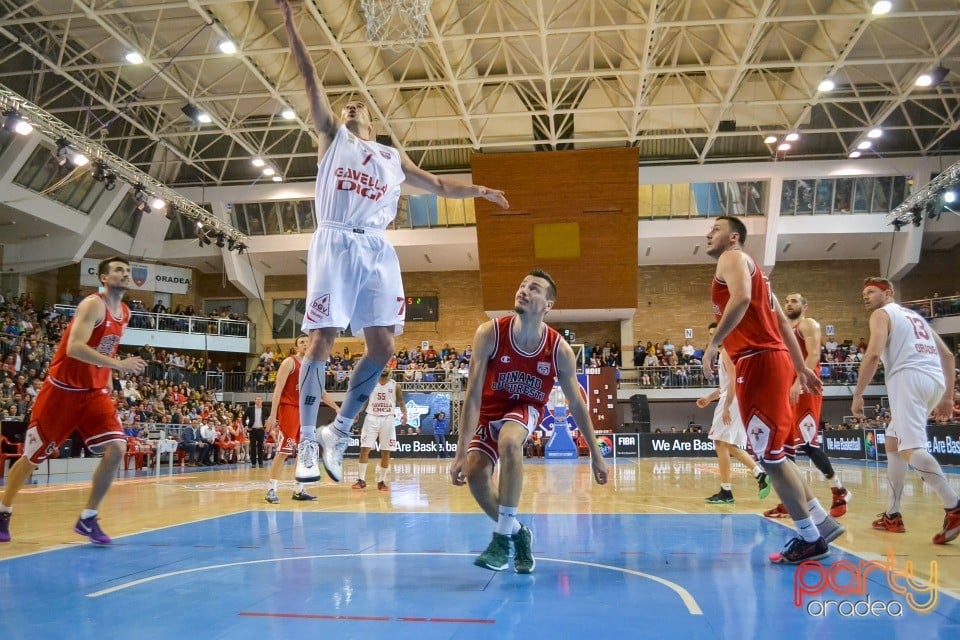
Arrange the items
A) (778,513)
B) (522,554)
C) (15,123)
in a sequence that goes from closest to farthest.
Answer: (522,554) < (778,513) < (15,123)

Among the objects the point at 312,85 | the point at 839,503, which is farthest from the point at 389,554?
the point at 839,503

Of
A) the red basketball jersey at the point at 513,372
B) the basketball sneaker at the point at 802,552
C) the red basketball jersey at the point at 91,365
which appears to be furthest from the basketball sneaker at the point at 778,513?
the red basketball jersey at the point at 91,365

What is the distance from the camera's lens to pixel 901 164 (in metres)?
29.9

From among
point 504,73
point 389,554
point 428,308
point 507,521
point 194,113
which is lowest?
point 389,554

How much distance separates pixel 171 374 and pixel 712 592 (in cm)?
2751

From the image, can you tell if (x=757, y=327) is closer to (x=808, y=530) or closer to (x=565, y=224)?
(x=808, y=530)

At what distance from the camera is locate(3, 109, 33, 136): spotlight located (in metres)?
17.9

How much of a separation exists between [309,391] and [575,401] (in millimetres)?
1704

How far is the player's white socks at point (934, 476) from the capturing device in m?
5.49

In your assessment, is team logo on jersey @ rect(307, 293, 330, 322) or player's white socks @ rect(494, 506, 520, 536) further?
player's white socks @ rect(494, 506, 520, 536)

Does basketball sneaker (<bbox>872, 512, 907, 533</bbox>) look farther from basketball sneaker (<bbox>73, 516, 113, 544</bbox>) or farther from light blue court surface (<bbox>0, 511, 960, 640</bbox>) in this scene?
basketball sneaker (<bbox>73, 516, 113, 544</bbox>)

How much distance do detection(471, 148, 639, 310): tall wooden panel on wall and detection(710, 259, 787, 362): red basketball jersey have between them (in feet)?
77.6

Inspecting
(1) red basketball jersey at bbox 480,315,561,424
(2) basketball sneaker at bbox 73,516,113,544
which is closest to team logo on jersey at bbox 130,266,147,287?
(2) basketball sneaker at bbox 73,516,113,544

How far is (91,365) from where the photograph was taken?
5.88 metres
